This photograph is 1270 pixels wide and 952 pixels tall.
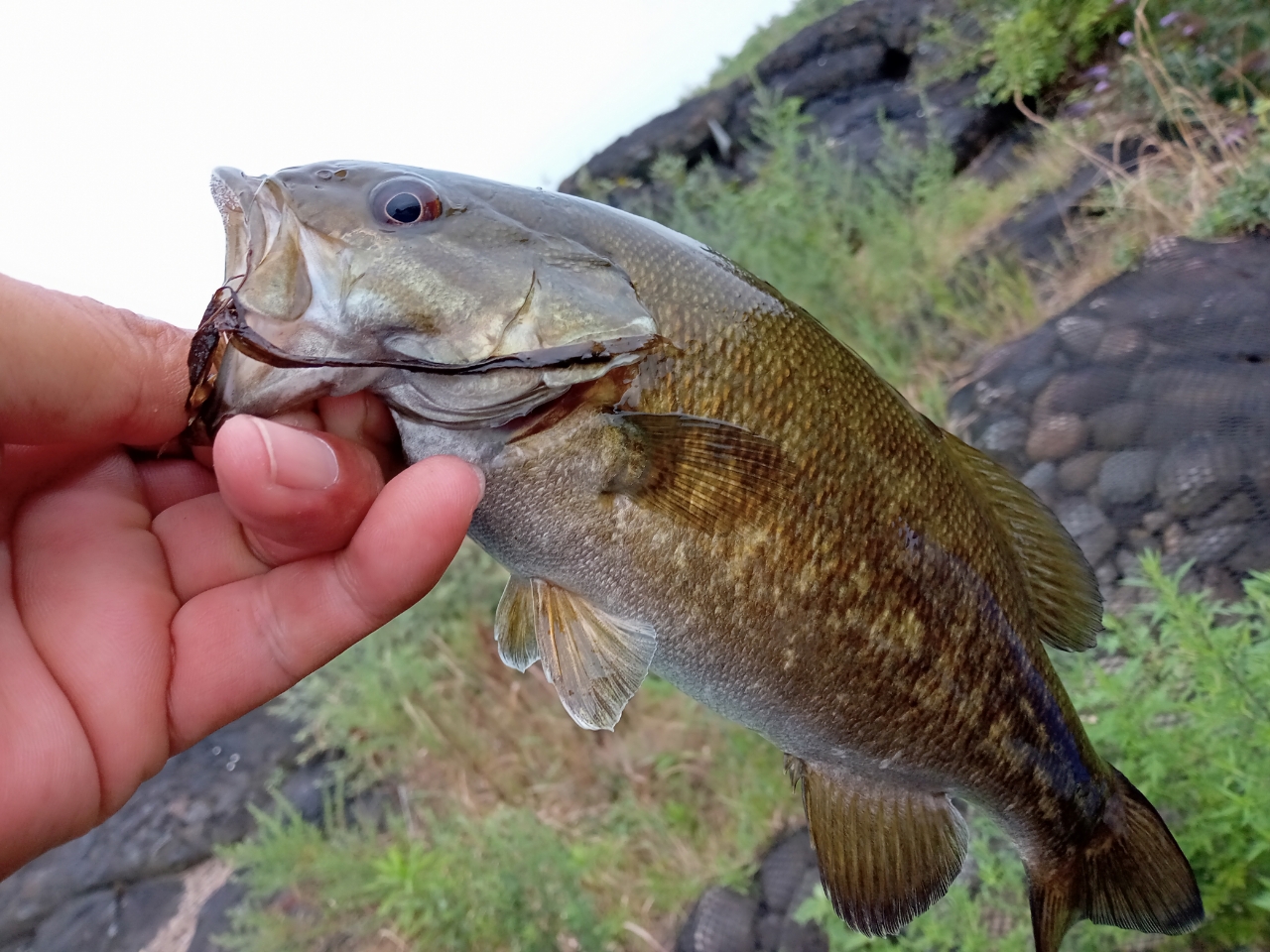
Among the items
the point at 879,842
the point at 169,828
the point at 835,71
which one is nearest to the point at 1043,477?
the point at 879,842

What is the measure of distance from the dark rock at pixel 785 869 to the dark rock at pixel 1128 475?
1677 mm

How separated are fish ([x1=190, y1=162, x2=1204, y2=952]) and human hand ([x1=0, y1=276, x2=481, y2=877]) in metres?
0.11

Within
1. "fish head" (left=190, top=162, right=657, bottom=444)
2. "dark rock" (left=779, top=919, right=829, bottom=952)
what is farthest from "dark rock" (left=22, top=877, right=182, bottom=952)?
"fish head" (left=190, top=162, right=657, bottom=444)

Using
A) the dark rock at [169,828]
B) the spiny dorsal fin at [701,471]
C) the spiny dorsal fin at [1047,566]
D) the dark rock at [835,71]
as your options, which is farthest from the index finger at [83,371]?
the dark rock at [835,71]

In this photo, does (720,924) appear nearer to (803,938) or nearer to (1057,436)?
(803,938)

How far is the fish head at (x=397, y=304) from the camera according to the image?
1.05m

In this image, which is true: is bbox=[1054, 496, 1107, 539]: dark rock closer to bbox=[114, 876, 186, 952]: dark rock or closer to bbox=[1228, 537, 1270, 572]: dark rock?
bbox=[1228, 537, 1270, 572]: dark rock

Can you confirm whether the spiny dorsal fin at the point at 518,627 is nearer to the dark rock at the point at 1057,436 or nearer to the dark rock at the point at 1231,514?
the dark rock at the point at 1231,514

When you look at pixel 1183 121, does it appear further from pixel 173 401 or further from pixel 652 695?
pixel 173 401

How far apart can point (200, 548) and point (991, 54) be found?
26.4ft

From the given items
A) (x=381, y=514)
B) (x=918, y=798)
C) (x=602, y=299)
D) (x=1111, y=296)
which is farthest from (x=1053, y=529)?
(x=1111, y=296)

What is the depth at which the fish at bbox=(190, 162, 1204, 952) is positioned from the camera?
110cm

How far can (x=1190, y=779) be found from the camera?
5.97ft

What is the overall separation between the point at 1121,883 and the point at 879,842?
472 millimetres
